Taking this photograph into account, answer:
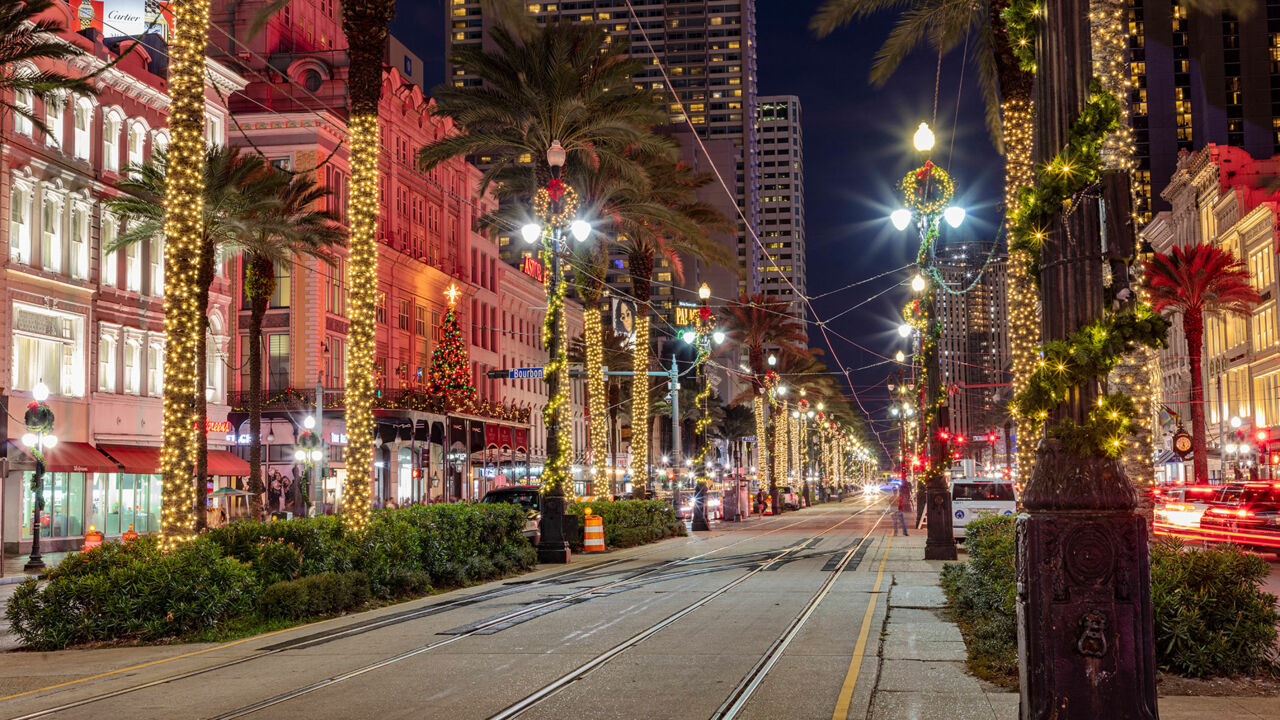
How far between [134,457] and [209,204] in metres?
10.5

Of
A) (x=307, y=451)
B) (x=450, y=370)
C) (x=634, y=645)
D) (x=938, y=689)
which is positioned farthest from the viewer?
(x=450, y=370)

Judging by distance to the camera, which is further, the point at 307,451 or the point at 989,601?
the point at 307,451

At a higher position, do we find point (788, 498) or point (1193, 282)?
point (1193, 282)

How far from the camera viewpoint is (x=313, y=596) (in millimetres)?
16844

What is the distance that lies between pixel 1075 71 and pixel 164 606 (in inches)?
505

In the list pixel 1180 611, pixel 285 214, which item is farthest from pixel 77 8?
pixel 1180 611

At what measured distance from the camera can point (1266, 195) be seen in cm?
6838

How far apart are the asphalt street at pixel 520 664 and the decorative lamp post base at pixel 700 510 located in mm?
27258

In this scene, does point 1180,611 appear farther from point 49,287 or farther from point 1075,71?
point 49,287

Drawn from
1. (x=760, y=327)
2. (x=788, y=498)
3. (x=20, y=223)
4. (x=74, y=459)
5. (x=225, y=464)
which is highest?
(x=20, y=223)

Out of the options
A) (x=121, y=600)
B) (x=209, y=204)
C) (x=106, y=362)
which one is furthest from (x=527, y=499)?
(x=106, y=362)

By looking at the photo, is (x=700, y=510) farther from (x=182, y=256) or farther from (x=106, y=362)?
(x=182, y=256)

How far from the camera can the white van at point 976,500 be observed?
3270cm

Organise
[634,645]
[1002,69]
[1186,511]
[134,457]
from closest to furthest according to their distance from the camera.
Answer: [634,645], [1002,69], [1186,511], [134,457]
